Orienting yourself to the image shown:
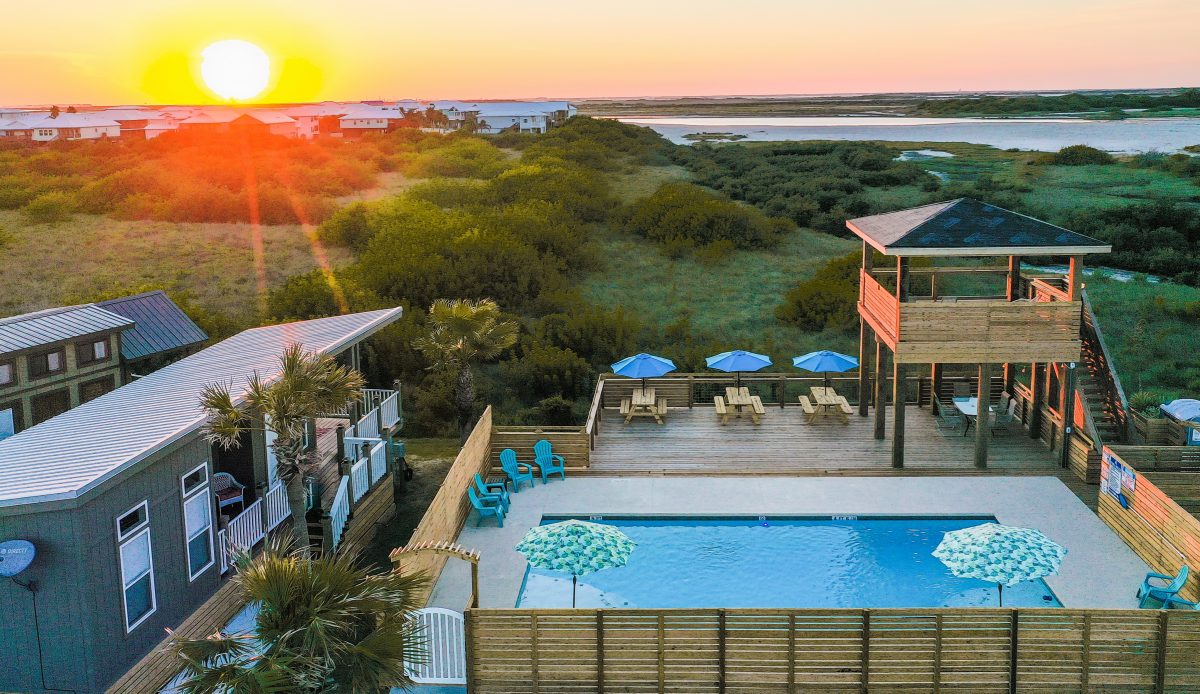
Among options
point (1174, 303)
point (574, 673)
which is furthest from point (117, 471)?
point (1174, 303)

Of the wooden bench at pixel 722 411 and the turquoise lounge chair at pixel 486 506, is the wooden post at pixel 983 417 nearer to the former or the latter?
the wooden bench at pixel 722 411

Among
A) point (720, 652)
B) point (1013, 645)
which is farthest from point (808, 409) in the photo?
point (720, 652)

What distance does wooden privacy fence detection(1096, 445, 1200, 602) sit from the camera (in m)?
11.8

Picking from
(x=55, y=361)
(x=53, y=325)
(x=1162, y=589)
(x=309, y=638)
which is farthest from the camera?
(x=53, y=325)

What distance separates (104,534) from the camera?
30.8 ft

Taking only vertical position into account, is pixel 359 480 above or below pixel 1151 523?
above

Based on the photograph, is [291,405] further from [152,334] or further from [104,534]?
[152,334]

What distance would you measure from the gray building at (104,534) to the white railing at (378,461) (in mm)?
2904

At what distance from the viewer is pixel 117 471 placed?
9.33 metres

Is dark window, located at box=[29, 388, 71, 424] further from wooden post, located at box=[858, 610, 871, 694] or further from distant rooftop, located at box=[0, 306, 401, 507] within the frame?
wooden post, located at box=[858, 610, 871, 694]

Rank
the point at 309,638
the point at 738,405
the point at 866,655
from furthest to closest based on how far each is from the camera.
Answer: the point at 738,405 < the point at 866,655 < the point at 309,638

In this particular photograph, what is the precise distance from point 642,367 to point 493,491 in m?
4.70

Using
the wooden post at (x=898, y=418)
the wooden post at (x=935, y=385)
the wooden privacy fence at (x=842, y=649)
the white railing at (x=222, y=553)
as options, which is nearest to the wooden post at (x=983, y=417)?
the wooden post at (x=898, y=418)

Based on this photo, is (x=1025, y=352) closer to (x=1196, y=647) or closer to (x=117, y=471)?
(x=1196, y=647)
